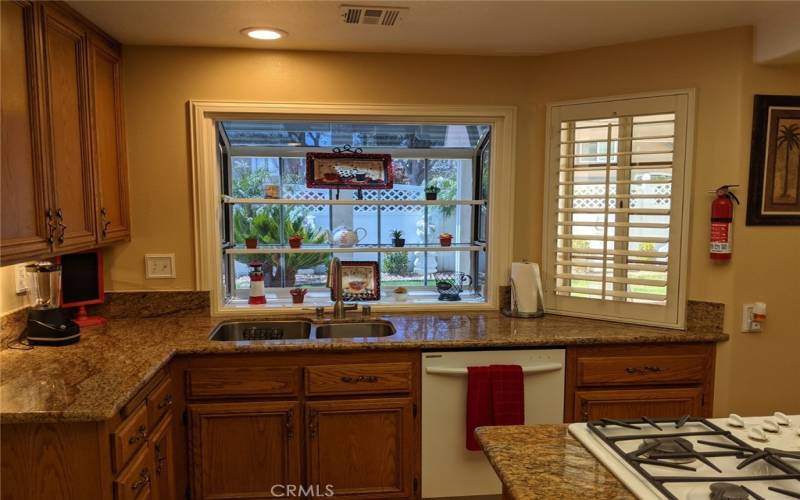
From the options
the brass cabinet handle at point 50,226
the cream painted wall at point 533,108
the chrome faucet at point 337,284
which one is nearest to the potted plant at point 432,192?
the cream painted wall at point 533,108

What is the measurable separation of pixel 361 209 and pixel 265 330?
1.03 meters

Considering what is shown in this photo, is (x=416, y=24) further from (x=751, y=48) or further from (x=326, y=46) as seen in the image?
(x=751, y=48)

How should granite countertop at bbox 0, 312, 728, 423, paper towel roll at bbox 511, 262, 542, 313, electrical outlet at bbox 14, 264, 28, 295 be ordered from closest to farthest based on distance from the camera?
granite countertop at bbox 0, 312, 728, 423 < electrical outlet at bbox 14, 264, 28, 295 < paper towel roll at bbox 511, 262, 542, 313

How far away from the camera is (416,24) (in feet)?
7.88

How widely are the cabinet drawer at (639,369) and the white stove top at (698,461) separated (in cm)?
107

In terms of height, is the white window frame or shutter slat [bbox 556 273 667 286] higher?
the white window frame

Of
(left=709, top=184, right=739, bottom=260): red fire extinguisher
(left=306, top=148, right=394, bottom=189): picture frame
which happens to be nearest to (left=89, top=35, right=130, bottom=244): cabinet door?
(left=306, top=148, right=394, bottom=189): picture frame

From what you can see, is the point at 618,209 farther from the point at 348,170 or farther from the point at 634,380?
the point at 348,170

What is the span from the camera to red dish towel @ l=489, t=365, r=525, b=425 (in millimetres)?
2434

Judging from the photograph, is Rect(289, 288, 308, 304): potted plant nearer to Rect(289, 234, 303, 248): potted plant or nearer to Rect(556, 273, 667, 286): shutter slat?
Rect(289, 234, 303, 248): potted plant

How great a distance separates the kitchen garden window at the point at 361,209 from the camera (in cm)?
324

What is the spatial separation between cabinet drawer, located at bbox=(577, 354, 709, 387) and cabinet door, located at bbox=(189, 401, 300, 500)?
1.42 meters

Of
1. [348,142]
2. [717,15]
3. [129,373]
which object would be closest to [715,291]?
[717,15]

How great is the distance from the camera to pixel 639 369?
2.54 metres
